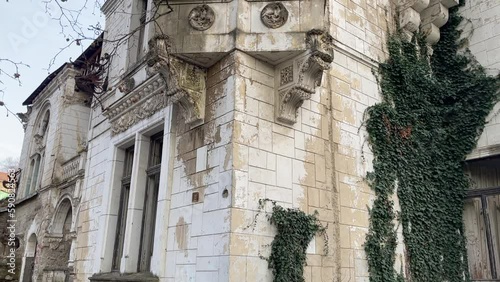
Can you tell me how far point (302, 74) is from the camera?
5.26 metres

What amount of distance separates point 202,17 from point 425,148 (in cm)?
460

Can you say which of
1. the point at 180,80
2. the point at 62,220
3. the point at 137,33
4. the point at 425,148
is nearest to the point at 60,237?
the point at 62,220

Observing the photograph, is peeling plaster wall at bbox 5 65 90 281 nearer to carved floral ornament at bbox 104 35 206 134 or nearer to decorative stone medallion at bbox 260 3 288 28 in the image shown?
carved floral ornament at bbox 104 35 206 134

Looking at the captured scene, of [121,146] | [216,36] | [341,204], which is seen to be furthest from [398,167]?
[121,146]

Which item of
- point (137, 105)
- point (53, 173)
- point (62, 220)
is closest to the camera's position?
point (137, 105)

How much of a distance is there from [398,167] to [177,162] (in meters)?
3.62

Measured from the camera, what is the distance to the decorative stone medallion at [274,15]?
5.32 m

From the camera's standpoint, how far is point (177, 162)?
5879 mm

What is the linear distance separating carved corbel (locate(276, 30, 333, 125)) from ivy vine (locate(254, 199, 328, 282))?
4.04 ft

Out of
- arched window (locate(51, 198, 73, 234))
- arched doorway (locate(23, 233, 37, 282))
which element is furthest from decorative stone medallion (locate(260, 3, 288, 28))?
arched doorway (locate(23, 233, 37, 282))

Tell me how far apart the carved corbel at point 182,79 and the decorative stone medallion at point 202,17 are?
43 centimetres

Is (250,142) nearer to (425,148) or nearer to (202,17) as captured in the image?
(202,17)

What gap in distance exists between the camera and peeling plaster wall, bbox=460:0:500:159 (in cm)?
754

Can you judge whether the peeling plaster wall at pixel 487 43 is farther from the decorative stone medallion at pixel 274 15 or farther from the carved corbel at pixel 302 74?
the decorative stone medallion at pixel 274 15
